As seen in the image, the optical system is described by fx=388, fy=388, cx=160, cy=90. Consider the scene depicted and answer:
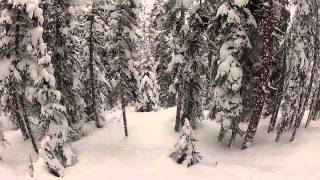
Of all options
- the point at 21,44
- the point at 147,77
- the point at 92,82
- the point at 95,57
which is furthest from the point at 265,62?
the point at 147,77

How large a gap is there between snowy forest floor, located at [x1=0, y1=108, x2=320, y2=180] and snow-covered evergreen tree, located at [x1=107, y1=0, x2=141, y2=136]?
3.73m

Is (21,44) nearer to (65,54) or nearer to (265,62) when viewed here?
(65,54)

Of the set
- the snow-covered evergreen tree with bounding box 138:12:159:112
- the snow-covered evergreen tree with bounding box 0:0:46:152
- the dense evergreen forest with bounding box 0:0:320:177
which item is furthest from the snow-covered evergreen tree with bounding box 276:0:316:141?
the snow-covered evergreen tree with bounding box 138:12:159:112

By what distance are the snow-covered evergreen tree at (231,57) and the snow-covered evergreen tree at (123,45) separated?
6359mm

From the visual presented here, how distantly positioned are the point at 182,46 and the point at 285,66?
6.91 metres

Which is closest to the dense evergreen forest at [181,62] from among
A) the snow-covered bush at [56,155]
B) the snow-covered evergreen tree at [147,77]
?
the snow-covered bush at [56,155]

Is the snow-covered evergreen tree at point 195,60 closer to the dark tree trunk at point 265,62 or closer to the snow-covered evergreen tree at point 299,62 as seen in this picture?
the dark tree trunk at point 265,62

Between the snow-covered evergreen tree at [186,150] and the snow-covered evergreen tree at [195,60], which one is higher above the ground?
the snow-covered evergreen tree at [195,60]

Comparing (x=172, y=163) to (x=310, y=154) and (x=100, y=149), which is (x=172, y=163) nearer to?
(x=100, y=149)

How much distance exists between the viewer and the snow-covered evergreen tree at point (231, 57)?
21.8 meters

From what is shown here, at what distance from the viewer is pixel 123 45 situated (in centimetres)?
2647

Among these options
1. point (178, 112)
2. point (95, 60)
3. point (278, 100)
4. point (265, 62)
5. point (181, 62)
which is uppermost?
point (265, 62)

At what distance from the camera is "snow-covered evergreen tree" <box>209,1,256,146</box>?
21.8 meters

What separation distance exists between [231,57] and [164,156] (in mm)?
7424
